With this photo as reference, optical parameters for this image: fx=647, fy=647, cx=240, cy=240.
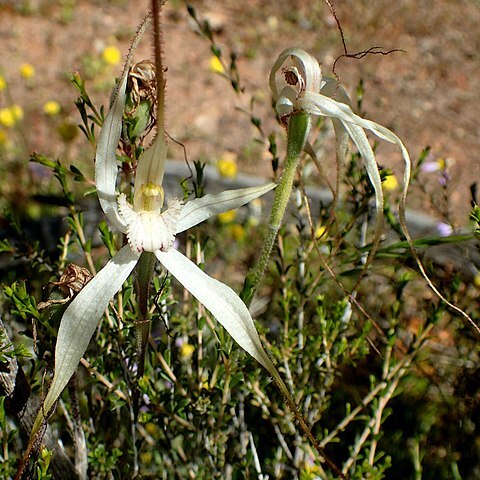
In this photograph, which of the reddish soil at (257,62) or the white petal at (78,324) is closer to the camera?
the white petal at (78,324)

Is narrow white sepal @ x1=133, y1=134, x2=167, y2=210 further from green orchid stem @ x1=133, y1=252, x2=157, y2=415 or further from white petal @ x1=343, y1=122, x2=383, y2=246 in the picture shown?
white petal @ x1=343, y1=122, x2=383, y2=246

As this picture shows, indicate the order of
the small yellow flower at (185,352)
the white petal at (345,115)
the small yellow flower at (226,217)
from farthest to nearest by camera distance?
the small yellow flower at (226,217)
the small yellow flower at (185,352)
the white petal at (345,115)

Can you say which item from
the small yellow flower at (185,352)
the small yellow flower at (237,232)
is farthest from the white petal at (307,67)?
the small yellow flower at (237,232)

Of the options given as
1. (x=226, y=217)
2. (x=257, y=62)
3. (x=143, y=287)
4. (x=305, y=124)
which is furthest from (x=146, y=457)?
(x=257, y=62)

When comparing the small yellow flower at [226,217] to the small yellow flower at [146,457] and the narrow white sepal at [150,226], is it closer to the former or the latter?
the small yellow flower at [146,457]

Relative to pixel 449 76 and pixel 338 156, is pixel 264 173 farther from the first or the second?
pixel 338 156

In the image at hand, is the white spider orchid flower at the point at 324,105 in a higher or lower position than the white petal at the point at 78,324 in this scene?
higher

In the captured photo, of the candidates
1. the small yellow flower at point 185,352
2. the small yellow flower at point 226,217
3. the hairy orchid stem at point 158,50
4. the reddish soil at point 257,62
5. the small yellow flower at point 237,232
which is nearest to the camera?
the hairy orchid stem at point 158,50
